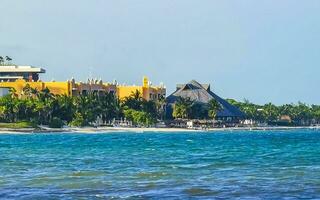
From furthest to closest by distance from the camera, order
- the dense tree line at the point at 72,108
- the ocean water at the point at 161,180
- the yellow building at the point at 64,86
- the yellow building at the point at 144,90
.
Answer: the yellow building at the point at 144,90
the yellow building at the point at 64,86
the dense tree line at the point at 72,108
the ocean water at the point at 161,180

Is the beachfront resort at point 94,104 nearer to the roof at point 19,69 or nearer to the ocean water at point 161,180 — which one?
the roof at point 19,69

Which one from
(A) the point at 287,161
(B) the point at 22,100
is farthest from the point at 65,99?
(A) the point at 287,161

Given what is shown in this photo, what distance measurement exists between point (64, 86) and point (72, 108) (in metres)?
13.4

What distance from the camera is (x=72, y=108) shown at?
146 metres

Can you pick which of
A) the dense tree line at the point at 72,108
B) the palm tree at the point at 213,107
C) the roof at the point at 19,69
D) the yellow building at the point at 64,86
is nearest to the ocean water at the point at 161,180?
the dense tree line at the point at 72,108

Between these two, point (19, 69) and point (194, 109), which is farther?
point (194, 109)

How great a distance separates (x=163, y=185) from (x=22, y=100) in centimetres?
11425

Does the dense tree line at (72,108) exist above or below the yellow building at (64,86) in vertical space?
below

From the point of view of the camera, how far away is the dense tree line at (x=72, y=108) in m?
140

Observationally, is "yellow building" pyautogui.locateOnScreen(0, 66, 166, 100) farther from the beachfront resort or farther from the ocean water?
the ocean water

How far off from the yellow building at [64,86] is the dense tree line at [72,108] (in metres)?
2.95

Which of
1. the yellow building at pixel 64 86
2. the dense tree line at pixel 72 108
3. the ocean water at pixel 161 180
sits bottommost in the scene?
the ocean water at pixel 161 180

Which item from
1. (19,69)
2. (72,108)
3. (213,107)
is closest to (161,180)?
(72,108)

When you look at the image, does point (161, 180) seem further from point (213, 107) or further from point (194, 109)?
point (213, 107)
